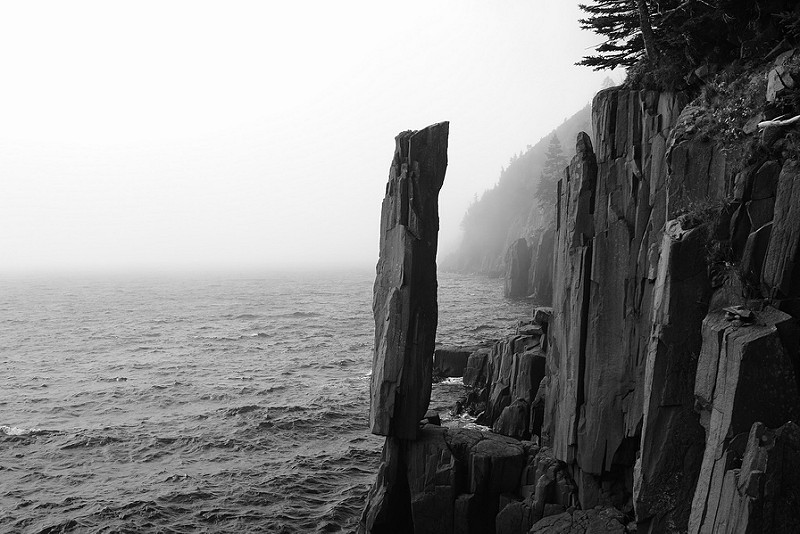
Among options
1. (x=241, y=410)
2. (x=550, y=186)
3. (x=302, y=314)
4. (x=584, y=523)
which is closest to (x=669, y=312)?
(x=584, y=523)

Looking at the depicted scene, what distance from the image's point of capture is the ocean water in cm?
2391

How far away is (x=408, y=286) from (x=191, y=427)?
2032 cm

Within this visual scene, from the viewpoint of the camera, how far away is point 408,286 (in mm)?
22344

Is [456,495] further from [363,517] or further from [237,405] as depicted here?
[237,405]

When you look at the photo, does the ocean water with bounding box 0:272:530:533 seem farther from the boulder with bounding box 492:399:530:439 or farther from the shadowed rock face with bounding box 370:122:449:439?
the boulder with bounding box 492:399:530:439

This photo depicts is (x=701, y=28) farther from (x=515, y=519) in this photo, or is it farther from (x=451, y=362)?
(x=451, y=362)

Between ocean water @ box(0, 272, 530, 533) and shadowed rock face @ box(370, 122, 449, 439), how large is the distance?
5.72 meters

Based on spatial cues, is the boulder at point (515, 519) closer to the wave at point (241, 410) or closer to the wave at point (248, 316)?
the wave at point (241, 410)

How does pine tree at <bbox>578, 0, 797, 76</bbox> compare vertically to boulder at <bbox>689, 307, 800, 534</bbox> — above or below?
above

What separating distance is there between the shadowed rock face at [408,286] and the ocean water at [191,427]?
5.72 m

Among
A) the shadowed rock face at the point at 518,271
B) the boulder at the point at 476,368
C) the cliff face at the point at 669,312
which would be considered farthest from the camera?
the shadowed rock face at the point at 518,271

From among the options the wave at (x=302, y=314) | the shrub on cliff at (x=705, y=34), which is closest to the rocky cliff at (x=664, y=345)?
the shrub on cliff at (x=705, y=34)

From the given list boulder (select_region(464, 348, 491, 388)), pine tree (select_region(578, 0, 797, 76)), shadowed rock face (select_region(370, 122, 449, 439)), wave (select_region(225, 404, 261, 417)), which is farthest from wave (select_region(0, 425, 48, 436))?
pine tree (select_region(578, 0, 797, 76))

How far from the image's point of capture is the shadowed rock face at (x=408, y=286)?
22016 millimetres
